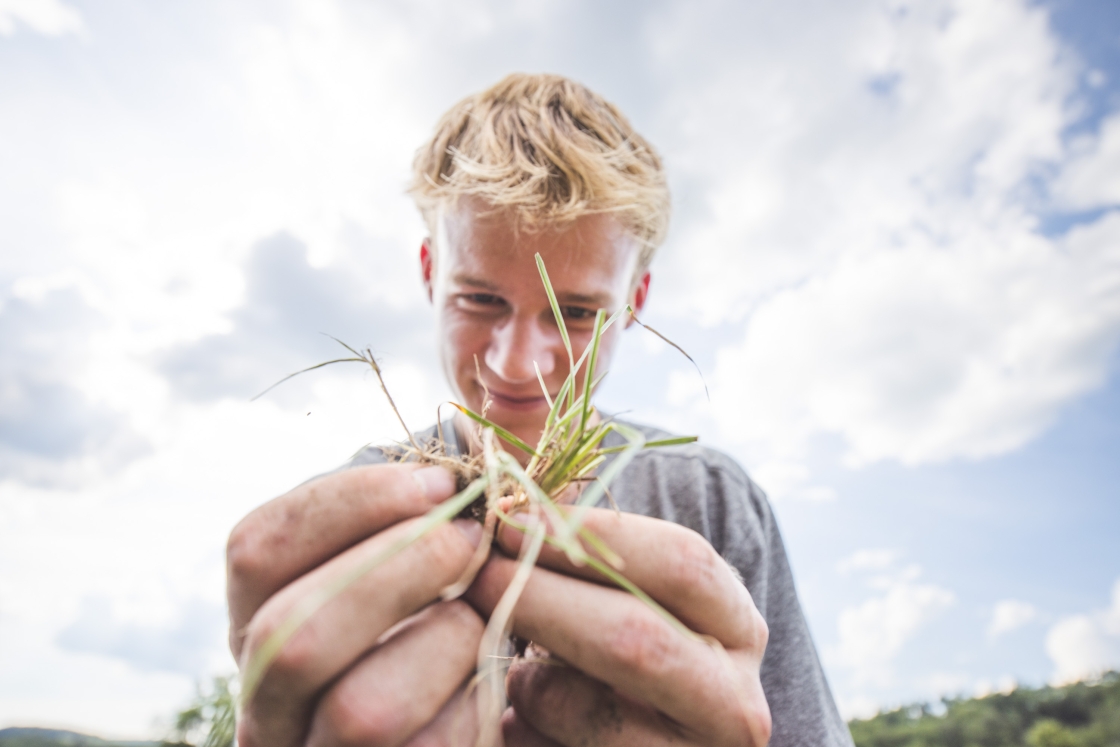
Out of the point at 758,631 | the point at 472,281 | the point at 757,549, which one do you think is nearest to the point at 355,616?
the point at 758,631

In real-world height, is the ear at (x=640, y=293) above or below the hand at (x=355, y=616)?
above

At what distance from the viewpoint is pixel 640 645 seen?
671mm

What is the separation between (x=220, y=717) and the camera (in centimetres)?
88

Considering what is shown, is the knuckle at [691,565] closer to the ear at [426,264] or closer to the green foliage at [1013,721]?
the ear at [426,264]

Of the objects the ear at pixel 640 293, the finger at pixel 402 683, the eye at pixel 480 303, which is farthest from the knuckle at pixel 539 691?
the ear at pixel 640 293

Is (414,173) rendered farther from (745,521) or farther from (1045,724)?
(1045,724)

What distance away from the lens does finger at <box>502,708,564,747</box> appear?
2.63 ft

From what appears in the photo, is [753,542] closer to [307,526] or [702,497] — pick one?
[702,497]

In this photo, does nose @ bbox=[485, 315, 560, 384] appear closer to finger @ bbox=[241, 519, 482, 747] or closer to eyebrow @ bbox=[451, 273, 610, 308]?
eyebrow @ bbox=[451, 273, 610, 308]

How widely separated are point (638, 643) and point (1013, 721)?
2078 centimetres

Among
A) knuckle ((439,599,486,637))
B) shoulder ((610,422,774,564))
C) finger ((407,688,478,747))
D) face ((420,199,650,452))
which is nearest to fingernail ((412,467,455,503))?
knuckle ((439,599,486,637))

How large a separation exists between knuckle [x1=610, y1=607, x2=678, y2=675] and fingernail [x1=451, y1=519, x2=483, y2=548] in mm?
206

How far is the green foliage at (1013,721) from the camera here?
570 inches

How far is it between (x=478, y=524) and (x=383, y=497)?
0.14 m
